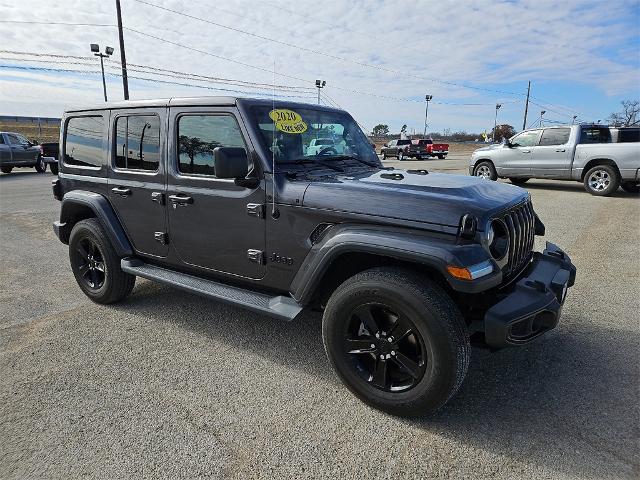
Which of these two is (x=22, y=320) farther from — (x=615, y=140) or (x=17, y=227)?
(x=615, y=140)

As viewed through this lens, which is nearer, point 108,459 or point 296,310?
point 108,459

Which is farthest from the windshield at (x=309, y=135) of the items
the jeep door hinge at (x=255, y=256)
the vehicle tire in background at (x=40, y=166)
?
the vehicle tire in background at (x=40, y=166)

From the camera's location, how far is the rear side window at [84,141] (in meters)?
4.25

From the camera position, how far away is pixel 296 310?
301 centimetres

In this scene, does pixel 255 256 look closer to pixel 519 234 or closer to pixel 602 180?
pixel 519 234

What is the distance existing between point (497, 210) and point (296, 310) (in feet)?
4.64

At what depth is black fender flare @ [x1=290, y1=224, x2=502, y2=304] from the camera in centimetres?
242

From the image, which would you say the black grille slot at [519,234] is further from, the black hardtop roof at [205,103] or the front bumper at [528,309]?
the black hardtop roof at [205,103]

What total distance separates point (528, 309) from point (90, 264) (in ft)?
13.1

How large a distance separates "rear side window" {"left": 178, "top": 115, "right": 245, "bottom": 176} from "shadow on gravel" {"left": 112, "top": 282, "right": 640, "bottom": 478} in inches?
54.8

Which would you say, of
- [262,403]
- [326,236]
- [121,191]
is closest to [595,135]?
[326,236]

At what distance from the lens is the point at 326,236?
2893mm

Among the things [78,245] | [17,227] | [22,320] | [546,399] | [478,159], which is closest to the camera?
[546,399]

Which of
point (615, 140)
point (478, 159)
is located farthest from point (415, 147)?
point (615, 140)
